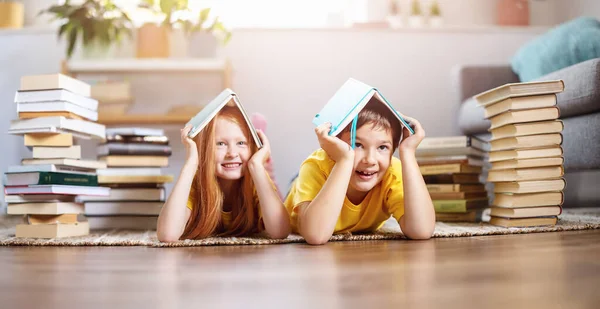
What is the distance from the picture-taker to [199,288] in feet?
2.62

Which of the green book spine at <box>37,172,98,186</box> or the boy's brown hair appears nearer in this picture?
the boy's brown hair

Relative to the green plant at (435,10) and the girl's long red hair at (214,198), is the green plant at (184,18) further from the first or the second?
the girl's long red hair at (214,198)

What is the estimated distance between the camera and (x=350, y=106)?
1333mm

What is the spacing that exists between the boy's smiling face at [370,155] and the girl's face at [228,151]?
0.28 meters

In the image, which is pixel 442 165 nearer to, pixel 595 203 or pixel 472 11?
pixel 595 203

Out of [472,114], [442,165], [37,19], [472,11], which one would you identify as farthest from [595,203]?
[37,19]

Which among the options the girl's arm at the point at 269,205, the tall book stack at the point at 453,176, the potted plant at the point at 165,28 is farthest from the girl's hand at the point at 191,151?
the potted plant at the point at 165,28

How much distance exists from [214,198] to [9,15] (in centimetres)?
262

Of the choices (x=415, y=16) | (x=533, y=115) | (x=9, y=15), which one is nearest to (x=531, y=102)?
(x=533, y=115)

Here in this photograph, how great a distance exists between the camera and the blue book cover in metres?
1.31

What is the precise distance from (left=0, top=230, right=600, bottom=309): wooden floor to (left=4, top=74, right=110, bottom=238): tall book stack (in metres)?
0.32

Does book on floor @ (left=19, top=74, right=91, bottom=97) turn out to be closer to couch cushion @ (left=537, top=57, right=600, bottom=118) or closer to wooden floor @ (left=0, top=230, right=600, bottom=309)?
wooden floor @ (left=0, top=230, right=600, bottom=309)

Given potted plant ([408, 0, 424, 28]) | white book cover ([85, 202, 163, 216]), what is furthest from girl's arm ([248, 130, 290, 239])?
potted plant ([408, 0, 424, 28])

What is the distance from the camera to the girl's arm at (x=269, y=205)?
1.42 m
